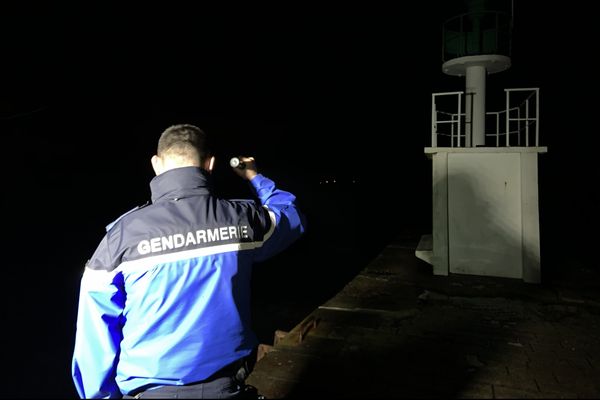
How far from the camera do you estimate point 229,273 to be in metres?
2.15

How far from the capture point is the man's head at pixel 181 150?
7.36 feet

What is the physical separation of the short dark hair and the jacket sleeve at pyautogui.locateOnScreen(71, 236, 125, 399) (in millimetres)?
582

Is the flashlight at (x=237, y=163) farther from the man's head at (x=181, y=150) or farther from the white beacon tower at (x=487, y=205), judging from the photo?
the white beacon tower at (x=487, y=205)

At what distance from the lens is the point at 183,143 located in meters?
2.25

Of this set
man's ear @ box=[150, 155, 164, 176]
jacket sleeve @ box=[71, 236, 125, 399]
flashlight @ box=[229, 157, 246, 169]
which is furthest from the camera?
flashlight @ box=[229, 157, 246, 169]

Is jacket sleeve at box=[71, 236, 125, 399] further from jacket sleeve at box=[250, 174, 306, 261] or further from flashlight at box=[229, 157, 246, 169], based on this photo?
flashlight at box=[229, 157, 246, 169]

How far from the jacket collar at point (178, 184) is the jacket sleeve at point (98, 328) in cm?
36

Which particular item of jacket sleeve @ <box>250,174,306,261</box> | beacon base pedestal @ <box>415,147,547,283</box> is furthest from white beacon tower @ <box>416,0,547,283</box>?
jacket sleeve @ <box>250,174,306,261</box>

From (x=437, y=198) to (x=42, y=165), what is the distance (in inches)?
822

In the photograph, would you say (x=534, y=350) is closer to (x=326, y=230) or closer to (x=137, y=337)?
(x=137, y=337)

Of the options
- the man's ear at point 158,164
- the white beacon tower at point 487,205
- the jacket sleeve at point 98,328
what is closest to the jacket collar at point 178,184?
the man's ear at point 158,164

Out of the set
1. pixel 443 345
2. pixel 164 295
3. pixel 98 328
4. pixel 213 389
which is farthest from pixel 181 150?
pixel 443 345

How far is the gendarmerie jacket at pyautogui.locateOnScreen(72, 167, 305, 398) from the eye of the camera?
78.9 inches

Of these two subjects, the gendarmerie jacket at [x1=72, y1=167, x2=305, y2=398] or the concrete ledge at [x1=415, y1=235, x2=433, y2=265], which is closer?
the gendarmerie jacket at [x1=72, y1=167, x2=305, y2=398]
